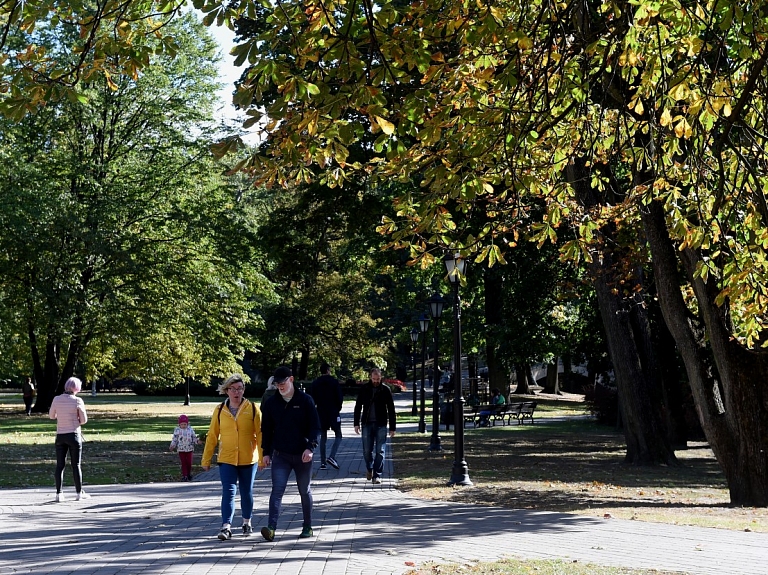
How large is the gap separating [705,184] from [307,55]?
5.36m

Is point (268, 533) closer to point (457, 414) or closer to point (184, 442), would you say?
point (184, 442)

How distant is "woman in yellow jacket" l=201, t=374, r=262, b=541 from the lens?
10109mm

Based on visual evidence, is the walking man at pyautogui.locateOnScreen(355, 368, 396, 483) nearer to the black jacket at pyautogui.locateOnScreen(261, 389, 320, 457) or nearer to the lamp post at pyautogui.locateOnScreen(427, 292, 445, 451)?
the black jacket at pyautogui.locateOnScreen(261, 389, 320, 457)

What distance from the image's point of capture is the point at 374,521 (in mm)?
11258

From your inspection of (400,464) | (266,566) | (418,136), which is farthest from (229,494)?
(400,464)

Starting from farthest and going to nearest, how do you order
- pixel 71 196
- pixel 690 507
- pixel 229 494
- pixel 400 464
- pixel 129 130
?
pixel 129 130, pixel 71 196, pixel 400 464, pixel 690 507, pixel 229 494

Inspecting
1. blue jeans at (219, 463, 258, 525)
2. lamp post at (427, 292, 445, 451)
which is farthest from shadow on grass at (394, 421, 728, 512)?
blue jeans at (219, 463, 258, 525)

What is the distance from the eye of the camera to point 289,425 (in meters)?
10.1

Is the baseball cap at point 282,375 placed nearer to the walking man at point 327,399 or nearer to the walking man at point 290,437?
the walking man at point 290,437

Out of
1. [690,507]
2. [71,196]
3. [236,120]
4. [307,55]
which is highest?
[236,120]

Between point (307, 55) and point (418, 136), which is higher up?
point (307, 55)

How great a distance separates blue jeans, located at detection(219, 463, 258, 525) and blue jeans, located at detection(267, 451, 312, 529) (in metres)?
0.30

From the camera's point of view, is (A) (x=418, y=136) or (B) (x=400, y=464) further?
(B) (x=400, y=464)

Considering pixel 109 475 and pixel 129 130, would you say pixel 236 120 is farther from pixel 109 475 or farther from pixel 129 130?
pixel 109 475
